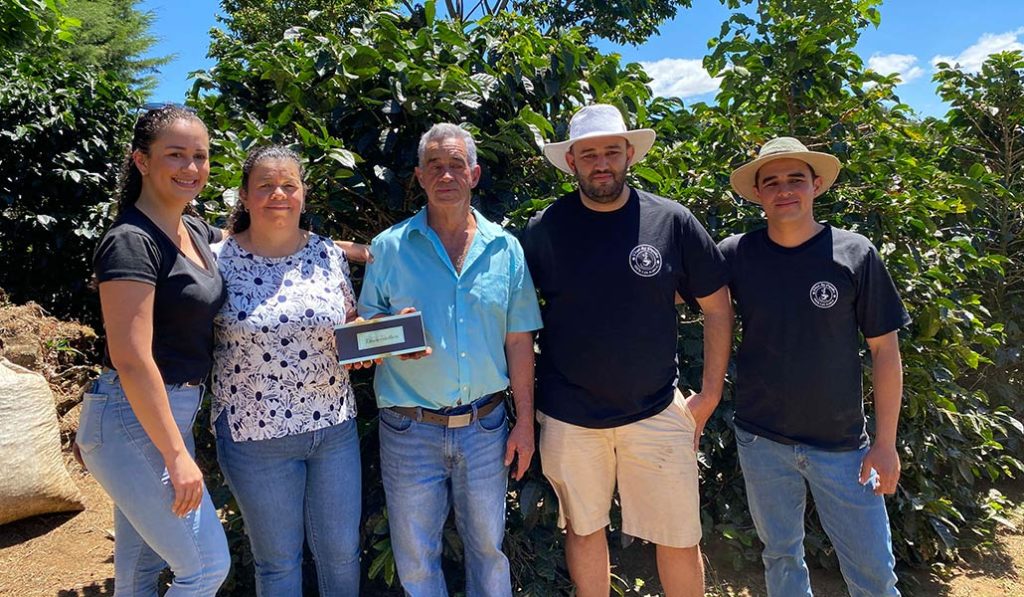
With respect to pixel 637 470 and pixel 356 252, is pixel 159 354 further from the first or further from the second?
pixel 637 470

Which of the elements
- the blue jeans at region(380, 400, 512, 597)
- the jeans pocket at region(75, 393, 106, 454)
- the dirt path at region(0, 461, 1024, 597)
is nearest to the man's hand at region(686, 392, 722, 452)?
the blue jeans at region(380, 400, 512, 597)

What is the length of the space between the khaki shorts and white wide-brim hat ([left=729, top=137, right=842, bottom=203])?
0.92 metres

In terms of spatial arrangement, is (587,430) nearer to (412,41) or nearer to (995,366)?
(412,41)

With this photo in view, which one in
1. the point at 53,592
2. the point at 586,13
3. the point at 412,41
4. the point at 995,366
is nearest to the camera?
the point at 412,41

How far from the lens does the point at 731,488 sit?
3461mm

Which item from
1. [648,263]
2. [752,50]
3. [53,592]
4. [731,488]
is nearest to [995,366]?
[731,488]

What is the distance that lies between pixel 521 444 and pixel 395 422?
464 mm

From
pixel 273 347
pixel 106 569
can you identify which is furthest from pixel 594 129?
pixel 106 569

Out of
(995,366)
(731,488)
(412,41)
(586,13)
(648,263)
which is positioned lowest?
(731,488)

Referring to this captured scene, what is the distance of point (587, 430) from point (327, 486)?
3.15ft

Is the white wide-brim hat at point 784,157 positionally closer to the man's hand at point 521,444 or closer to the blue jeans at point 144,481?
the man's hand at point 521,444

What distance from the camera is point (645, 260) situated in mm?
2441

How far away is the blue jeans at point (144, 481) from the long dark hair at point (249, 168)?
2.05 feet

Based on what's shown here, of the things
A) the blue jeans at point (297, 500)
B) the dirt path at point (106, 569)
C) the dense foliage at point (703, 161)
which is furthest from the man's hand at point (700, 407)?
the blue jeans at point (297, 500)
